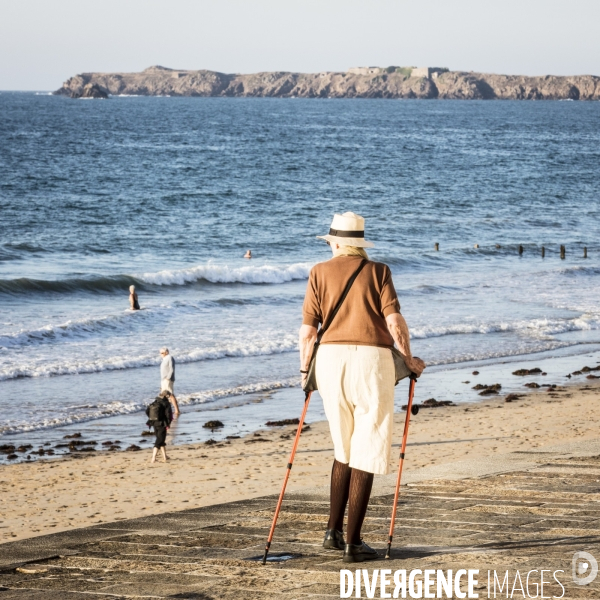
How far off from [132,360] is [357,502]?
1336 cm

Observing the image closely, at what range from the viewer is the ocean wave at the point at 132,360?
55.5 ft

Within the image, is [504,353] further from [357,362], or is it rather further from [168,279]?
[357,362]

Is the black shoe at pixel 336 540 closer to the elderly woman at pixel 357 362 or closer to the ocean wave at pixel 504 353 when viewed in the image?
the elderly woman at pixel 357 362

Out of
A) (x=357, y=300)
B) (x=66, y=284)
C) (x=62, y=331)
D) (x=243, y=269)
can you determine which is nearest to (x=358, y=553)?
(x=357, y=300)

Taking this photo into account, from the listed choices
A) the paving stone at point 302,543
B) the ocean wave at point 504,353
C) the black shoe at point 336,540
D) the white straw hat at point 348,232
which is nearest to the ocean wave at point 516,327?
the ocean wave at point 504,353

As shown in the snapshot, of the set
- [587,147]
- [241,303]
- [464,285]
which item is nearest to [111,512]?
[241,303]

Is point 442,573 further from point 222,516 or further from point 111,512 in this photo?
Result: point 111,512

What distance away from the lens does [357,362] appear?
493cm

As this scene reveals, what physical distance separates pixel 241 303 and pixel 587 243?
2014cm

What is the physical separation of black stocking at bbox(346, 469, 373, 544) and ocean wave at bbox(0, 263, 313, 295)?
22.5 meters

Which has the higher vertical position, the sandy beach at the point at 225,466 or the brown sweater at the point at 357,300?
the brown sweater at the point at 357,300

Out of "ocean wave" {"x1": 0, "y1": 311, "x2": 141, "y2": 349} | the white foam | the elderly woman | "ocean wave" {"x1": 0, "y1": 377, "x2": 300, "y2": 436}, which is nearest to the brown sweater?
the elderly woman

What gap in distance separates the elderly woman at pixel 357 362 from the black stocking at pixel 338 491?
0.04 metres

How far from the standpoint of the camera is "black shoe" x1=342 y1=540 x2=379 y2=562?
4969 millimetres
